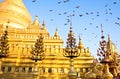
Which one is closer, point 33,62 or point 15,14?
point 33,62

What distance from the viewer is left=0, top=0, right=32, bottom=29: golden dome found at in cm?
4722

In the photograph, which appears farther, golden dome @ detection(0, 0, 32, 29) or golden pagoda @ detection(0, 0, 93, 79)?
golden dome @ detection(0, 0, 32, 29)

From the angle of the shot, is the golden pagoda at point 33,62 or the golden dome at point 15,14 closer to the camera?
the golden pagoda at point 33,62

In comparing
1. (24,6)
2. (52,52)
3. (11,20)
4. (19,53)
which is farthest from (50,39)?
(24,6)

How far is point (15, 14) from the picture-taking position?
48844 millimetres

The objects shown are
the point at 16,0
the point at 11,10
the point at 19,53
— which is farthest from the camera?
the point at 16,0

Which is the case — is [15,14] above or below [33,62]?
above

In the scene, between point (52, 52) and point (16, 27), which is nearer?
point (52, 52)

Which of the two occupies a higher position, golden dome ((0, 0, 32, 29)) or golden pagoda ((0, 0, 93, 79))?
golden dome ((0, 0, 32, 29))

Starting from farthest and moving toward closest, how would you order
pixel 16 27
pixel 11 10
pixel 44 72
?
1. pixel 11 10
2. pixel 16 27
3. pixel 44 72

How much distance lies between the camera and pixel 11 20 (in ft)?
155

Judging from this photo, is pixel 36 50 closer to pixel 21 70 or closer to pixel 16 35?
pixel 21 70

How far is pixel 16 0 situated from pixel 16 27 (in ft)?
33.7

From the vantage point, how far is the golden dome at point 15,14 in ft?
155
